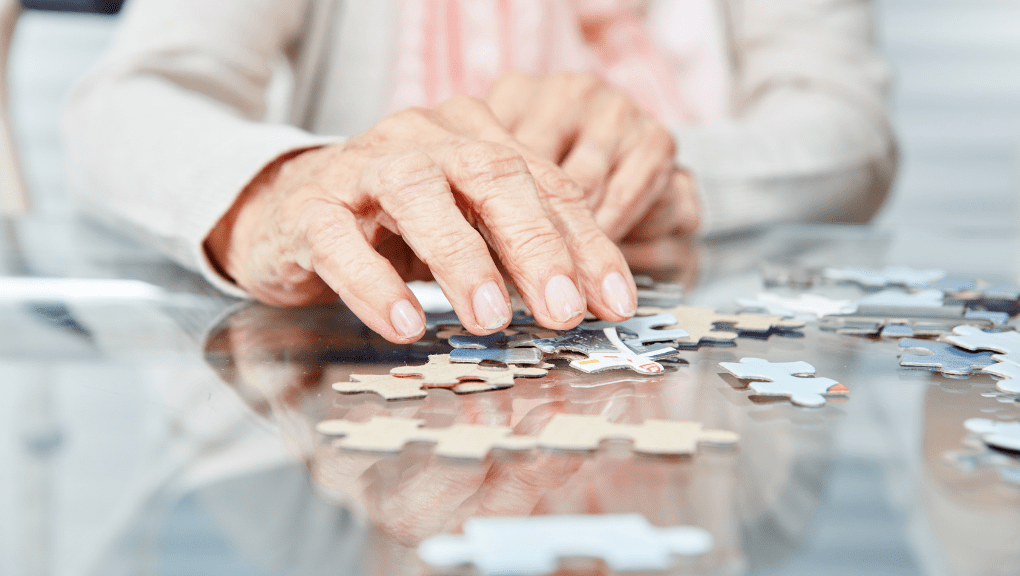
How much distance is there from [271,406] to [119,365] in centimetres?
17

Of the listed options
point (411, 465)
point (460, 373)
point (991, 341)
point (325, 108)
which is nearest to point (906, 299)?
point (991, 341)

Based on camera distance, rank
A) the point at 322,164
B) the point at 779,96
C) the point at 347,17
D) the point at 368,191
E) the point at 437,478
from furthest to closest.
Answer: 1. the point at 779,96
2. the point at 347,17
3. the point at 322,164
4. the point at 368,191
5. the point at 437,478

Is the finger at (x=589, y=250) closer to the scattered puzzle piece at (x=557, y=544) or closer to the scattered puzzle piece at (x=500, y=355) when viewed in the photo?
the scattered puzzle piece at (x=500, y=355)

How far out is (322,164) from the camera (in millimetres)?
867

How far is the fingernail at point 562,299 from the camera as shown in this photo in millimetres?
677

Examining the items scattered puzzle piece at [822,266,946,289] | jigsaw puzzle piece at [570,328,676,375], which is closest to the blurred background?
scattered puzzle piece at [822,266,946,289]

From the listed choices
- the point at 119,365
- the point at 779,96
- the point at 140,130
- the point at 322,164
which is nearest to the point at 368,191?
the point at 322,164

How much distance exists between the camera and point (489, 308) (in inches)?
26.4

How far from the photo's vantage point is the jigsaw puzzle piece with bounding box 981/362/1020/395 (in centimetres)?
58

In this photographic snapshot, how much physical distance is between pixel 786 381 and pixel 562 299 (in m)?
0.19

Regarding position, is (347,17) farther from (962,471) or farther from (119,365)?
(962,471)

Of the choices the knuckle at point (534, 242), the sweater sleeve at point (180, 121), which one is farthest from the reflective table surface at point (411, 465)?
the sweater sleeve at point (180, 121)

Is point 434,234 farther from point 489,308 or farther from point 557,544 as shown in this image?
point 557,544

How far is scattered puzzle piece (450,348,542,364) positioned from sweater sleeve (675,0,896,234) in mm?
848
